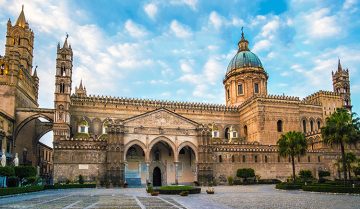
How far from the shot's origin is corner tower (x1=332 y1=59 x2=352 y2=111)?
68188 mm

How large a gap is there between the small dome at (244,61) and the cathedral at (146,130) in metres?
1.67

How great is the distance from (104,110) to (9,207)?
35.6m

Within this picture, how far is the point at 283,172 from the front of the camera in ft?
169

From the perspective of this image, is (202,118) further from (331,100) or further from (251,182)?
(331,100)

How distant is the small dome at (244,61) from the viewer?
66700 millimetres

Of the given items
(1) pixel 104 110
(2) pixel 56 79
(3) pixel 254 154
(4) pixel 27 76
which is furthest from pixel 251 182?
(4) pixel 27 76

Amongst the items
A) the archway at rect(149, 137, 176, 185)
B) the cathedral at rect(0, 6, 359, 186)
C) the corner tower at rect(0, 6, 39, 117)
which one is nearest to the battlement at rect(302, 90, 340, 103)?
the cathedral at rect(0, 6, 359, 186)

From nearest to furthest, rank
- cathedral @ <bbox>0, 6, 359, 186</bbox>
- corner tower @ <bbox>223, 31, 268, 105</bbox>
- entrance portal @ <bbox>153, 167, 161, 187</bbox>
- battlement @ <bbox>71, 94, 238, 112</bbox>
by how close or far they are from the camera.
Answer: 1. cathedral @ <bbox>0, 6, 359, 186</bbox>
2. entrance portal @ <bbox>153, 167, 161, 187</bbox>
3. battlement @ <bbox>71, 94, 238, 112</bbox>
4. corner tower @ <bbox>223, 31, 268, 105</bbox>

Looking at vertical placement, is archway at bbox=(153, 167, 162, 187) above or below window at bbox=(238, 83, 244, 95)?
below

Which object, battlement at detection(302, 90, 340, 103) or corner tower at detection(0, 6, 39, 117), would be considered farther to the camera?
battlement at detection(302, 90, 340, 103)

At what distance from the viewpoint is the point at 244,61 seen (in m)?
67.1

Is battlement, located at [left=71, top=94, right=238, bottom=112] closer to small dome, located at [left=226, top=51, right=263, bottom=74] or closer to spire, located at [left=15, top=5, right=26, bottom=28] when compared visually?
small dome, located at [left=226, top=51, right=263, bottom=74]

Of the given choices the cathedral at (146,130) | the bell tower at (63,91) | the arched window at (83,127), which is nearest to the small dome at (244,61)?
the cathedral at (146,130)

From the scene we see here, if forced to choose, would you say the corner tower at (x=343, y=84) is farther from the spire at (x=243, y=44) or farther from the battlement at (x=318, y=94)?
the spire at (x=243, y=44)
